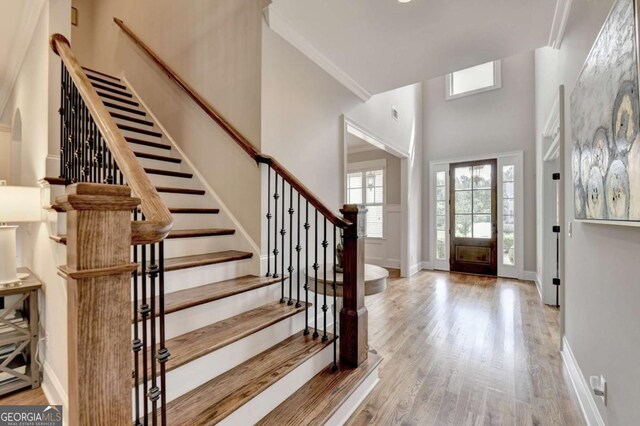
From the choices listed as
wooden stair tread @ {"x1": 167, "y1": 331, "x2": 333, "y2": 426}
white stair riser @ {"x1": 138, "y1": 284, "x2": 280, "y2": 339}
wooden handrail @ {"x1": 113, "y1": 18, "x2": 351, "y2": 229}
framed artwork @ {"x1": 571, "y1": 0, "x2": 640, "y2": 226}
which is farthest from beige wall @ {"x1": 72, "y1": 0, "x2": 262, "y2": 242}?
framed artwork @ {"x1": 571, "y1": 0, "x2": 640, "y2": 226}

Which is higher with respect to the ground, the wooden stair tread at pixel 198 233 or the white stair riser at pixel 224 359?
the wooden stair tread at pixel 198 233

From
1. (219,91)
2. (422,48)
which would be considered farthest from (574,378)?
(219,91)

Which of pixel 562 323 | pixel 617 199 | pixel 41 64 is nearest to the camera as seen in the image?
pixel 617 199

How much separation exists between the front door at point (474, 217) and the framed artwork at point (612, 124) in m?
4.02

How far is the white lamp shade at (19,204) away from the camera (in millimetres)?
1922

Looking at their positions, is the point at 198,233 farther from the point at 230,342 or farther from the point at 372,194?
the point at 372,194

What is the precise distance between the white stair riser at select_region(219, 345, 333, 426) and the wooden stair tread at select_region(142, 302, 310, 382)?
31 centimetres

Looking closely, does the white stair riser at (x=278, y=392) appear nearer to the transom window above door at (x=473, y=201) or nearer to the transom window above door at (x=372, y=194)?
the transom window above door at (x=372, y=194)

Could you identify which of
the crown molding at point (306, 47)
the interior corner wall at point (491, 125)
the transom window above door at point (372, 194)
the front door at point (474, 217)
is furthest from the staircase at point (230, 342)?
the interior corner wall at point (491, 125)

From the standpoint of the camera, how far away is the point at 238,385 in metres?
1.53

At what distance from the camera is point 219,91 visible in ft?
9.03

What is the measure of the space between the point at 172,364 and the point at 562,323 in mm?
2976

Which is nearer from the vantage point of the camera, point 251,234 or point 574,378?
point 574,378

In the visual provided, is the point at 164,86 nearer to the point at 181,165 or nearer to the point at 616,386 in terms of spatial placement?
the point at 181,165
